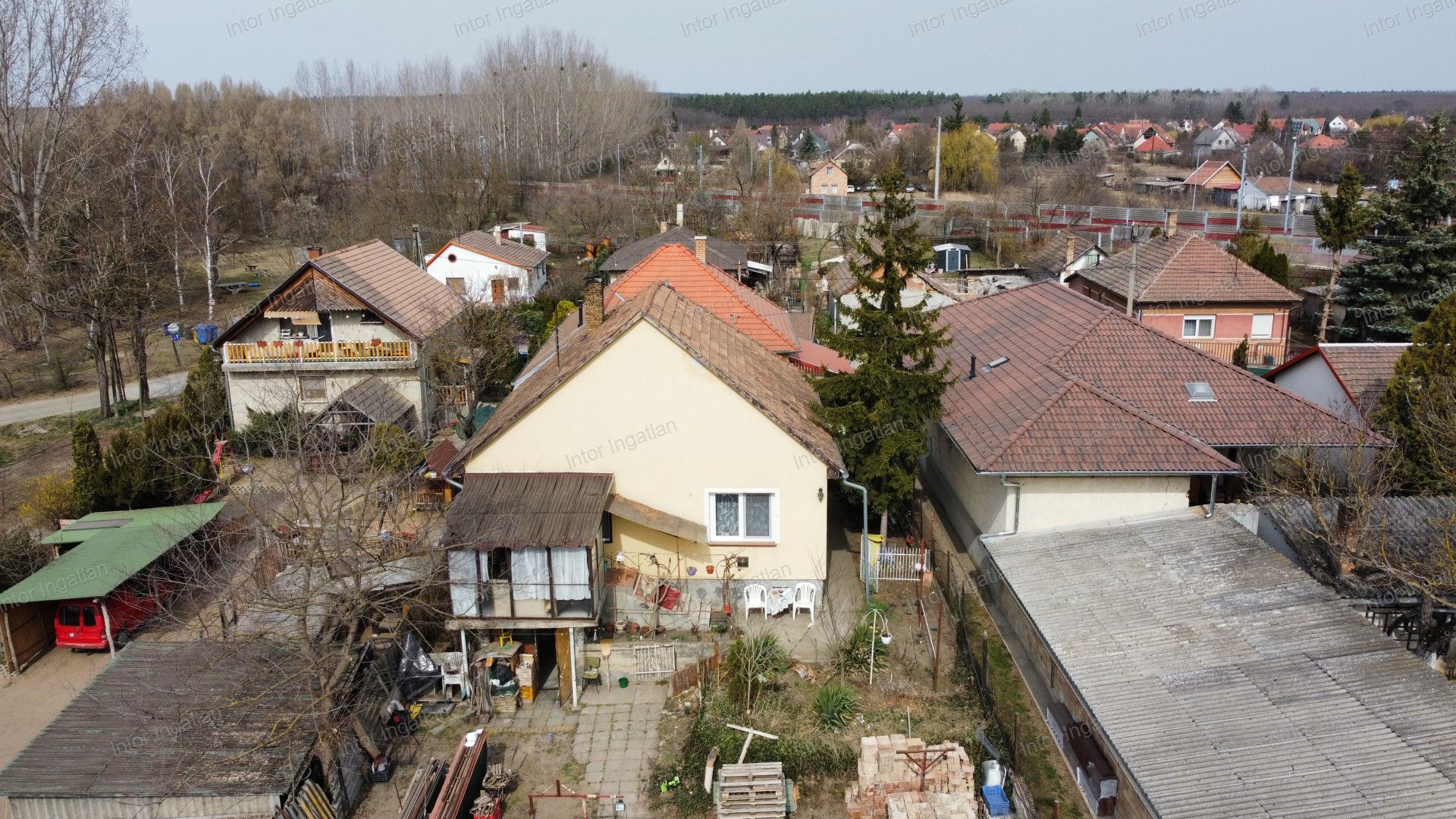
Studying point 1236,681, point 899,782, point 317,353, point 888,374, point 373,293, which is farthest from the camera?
point 373,293

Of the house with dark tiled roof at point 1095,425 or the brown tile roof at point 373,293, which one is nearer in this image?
the house with dark tiled roof at point 1095,425

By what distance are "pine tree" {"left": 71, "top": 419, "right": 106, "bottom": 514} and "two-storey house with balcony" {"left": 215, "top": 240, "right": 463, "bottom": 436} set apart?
596 centimetres

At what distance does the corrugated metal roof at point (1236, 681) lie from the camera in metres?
10.1

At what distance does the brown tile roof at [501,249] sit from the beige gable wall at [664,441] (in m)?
29.7

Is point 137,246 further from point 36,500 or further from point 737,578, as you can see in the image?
point 737,578

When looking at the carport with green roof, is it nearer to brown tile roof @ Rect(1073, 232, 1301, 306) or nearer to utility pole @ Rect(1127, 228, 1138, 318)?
utility pole @ Rect(1127, 228, 1138, 318)

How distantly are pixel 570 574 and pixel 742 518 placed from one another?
374 centimetres

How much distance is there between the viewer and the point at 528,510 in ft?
52.1

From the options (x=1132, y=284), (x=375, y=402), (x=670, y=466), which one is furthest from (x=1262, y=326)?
(x=375, y=402)

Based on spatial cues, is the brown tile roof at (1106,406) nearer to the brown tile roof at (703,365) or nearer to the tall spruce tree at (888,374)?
the tall spruce tree at (888,374)

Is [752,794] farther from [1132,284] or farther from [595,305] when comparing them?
[1132,284]

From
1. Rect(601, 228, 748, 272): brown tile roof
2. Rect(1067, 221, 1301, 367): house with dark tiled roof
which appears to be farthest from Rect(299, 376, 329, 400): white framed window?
Rect(1067, 221, 1301, 367): house with dark tiled roof

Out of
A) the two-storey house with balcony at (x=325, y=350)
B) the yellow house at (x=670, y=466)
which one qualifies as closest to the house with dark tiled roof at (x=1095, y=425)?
the yellow house at (x=670, y=466)

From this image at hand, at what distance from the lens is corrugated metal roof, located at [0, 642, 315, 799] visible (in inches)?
467
